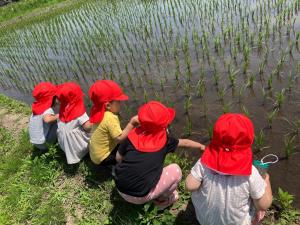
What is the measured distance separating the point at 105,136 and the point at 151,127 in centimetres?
100

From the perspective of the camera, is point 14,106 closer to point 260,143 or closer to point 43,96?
point 43,96

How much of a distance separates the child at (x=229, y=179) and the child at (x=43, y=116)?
2561mm

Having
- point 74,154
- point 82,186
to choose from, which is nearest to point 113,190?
point 82,186

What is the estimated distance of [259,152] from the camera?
407 centimetres

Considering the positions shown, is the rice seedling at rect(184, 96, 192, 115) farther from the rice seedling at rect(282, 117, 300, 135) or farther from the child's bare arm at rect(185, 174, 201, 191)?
the child's bare arm at rect(185, 174, 201, 191)

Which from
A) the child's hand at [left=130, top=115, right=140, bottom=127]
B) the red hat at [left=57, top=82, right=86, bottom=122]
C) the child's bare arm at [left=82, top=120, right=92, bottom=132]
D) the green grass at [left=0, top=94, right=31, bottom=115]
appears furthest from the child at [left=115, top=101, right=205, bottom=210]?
the green grass at [left=0, top=94, right=31, bottom=115]

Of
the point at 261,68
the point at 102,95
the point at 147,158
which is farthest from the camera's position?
the point at 261,68

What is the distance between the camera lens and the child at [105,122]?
3531 mm

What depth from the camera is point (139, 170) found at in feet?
9.70

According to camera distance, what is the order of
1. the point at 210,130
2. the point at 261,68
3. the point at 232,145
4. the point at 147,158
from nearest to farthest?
the point at 232,145 < the point at 147,158 < the point at 210,130 < the point at 261,68

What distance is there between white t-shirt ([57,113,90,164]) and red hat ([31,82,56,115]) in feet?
1.47

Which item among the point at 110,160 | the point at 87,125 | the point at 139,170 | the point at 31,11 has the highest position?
the point at 139,170

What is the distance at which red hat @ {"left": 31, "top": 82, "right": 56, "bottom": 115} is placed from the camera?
4.34 metres

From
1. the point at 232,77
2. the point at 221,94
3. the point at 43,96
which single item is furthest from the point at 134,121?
the point at 232,77
